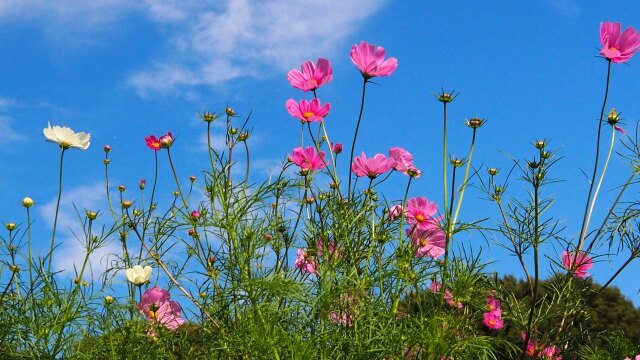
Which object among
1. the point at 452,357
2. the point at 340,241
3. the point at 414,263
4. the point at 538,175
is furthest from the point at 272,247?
the point at 538,175

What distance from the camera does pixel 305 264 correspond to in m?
2.88

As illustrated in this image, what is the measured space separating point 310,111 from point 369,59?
0.27m

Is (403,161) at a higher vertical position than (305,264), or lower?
higher

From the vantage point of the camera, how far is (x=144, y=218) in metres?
3.40

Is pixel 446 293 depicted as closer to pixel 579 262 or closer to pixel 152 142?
pixel 579 262

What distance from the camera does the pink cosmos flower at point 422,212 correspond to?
2.70 m

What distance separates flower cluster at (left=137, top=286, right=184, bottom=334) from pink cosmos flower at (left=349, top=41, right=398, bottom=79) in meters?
1.03

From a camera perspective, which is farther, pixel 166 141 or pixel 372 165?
pixel 166 141

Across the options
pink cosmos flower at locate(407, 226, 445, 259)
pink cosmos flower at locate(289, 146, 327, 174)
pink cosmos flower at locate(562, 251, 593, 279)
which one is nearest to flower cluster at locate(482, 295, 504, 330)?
pink cosmos flower at locate(562, 251, 593, 279)

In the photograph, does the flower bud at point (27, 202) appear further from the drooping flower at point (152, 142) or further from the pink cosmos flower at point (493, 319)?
the pink cosmos flower at point (493, 319)

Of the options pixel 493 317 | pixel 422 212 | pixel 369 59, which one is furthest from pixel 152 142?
pixel 493 317

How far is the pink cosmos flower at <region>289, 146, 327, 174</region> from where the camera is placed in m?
2.88

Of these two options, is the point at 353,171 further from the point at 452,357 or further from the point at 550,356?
the point at 550,356

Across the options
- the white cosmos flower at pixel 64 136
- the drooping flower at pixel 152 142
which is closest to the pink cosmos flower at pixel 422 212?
the white cosmos flower at pixel 64 136
